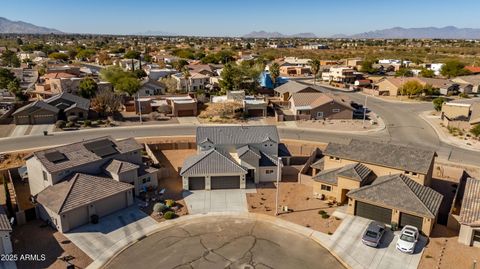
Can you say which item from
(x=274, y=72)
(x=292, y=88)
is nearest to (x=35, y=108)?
(x=292, y=88)

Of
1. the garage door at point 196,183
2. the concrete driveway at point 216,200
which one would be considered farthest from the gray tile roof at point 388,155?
the garage door at point 196,183

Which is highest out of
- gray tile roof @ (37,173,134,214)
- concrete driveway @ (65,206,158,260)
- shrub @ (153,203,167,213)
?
gray tile roof @ (37,173,134,214)

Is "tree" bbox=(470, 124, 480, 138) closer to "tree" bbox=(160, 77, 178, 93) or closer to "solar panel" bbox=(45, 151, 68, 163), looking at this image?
"solar panel" bbox=(45, 151, 68, 163)

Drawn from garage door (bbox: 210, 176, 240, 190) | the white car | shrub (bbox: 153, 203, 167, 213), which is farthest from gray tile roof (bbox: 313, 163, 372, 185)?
shrub (bbox: 153, 203, 167, 213)

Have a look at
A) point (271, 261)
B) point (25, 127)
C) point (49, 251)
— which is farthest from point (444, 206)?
point (25, 127)

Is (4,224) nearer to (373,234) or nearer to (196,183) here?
(196,183)

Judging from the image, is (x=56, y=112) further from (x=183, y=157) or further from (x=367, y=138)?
(x=367, y=138)
